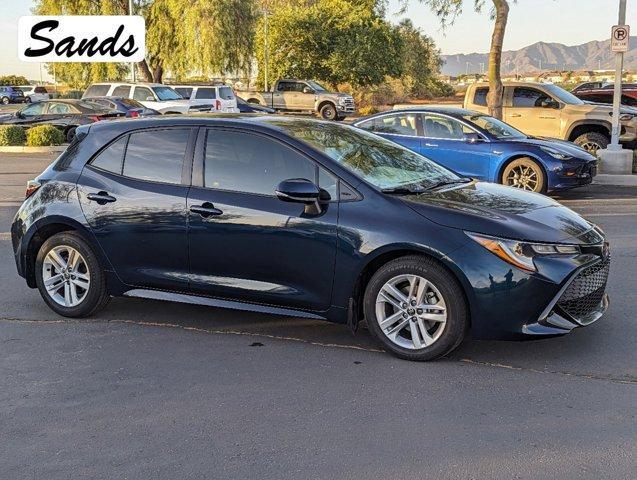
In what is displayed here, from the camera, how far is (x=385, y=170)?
5.76 m

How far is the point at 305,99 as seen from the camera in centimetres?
3744

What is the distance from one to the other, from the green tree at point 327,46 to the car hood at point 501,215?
1638 inches

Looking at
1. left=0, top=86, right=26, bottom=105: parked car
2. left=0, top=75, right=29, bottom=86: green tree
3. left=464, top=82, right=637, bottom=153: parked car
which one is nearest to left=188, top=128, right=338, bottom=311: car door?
left=464, top=82, right=637, bottom=153: parked car

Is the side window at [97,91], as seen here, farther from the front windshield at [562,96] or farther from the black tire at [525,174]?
the black tire at [525,174]

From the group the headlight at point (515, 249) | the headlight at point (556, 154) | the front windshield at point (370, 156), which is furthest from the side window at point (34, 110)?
the headlight at point (515, 249)

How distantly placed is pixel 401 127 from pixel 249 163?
26.1 feet

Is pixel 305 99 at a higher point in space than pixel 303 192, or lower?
higher

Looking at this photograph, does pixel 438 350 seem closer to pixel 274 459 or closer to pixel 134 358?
pixel 274 459

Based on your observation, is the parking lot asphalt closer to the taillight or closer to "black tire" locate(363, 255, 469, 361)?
"black tire" locate(363, 255, 469, 361)

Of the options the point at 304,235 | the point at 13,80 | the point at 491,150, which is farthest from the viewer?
the point at 13,80

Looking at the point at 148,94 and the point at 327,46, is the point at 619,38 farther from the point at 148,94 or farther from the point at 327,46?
the point at 327,46

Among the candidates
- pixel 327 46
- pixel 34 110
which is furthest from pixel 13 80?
pixel 34 110

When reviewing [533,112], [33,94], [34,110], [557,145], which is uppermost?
[33,94]

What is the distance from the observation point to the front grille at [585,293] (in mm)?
5047
